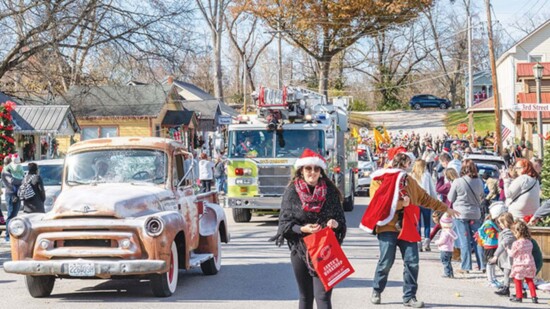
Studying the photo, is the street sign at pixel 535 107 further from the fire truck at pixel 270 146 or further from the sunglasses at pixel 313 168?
the sunglasses at pixel 313 168

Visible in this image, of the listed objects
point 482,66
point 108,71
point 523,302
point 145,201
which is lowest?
point 523,302

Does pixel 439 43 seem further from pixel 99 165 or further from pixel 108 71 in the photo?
pixel 99 165

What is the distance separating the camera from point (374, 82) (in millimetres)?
83938

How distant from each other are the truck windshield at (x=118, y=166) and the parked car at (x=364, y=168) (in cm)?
2263

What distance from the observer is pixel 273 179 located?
821 inches

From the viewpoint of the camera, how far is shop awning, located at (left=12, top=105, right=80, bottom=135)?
123ft

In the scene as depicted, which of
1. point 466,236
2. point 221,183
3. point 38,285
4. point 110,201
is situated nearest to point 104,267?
point 110,201

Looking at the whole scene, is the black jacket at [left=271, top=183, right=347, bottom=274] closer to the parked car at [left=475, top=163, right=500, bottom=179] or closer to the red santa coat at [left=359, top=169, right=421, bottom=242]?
the red santa coat at [left=359, top=169, right=421, bottom=242]

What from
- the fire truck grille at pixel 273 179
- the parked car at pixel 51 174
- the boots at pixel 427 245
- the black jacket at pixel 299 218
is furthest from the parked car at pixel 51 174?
the black jacket at pixel 299 218

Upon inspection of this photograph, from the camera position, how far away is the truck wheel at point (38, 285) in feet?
35.6

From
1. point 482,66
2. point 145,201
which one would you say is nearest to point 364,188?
point 145,201

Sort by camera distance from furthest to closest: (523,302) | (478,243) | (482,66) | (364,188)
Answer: (482,66)
(364,188)
(478,243)
(523,302)

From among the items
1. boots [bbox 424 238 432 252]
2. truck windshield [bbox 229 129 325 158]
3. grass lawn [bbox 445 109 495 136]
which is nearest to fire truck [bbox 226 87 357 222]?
truck windshield [bbox 229 129 325 158]

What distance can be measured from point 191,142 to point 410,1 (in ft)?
63.5
